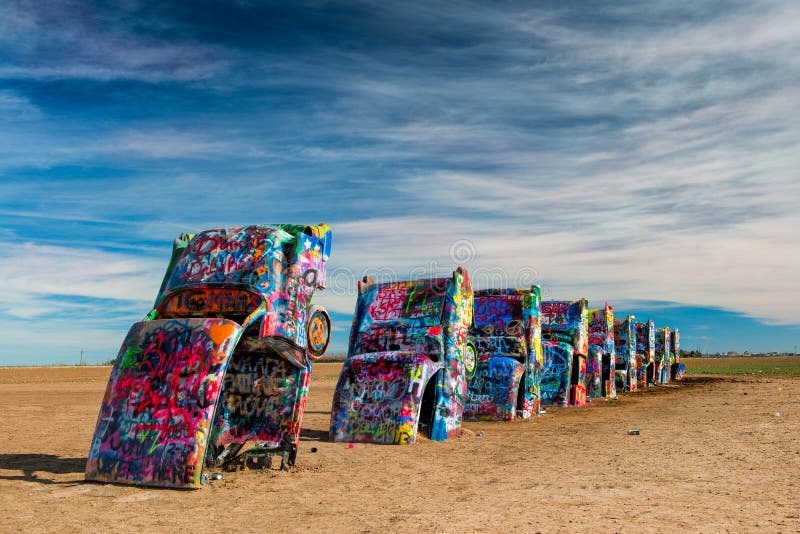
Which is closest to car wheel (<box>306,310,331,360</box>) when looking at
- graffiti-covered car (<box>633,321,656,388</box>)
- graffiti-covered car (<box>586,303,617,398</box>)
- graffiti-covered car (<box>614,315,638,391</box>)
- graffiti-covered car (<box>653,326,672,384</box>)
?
graffiti-covered car (<box>586,303,617,398</box>)

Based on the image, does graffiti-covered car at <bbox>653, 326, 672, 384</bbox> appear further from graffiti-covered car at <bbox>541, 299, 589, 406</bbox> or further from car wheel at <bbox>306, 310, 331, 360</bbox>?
car wheel at <bbox>306, 310, 331, 360</bbox>

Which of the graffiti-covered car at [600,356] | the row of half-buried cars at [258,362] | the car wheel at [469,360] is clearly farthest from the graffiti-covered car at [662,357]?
the row of half-buried cars at [258,362]

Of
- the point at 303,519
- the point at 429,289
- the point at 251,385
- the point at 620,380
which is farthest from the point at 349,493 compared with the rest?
the point at 620,380

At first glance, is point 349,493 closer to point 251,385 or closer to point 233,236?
point 251,385

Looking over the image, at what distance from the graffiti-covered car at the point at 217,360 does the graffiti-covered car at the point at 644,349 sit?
29.7 m

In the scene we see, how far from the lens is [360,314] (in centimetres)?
1506

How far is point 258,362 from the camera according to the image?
34.3ft

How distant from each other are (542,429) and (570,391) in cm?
746

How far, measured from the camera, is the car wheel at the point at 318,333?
10.4 m

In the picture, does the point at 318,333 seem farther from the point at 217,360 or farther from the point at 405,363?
the point at 405,363

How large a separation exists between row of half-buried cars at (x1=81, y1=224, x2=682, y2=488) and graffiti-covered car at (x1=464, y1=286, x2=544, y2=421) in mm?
2551

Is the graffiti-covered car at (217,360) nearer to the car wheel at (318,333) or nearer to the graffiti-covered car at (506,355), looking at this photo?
the car wheel at (318,333)

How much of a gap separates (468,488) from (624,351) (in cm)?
2566

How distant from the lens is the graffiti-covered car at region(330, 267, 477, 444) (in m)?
13.0
